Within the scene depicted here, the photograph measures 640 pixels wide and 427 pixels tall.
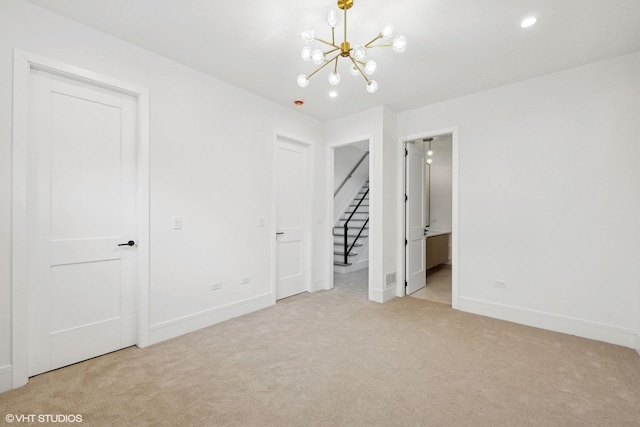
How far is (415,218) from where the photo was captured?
4.46m

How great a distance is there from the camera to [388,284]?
13.4 feet

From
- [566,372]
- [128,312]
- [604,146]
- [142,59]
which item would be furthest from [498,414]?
[142,59]

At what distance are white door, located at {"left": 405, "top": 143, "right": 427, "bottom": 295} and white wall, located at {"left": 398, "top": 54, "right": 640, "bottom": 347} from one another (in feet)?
2.58

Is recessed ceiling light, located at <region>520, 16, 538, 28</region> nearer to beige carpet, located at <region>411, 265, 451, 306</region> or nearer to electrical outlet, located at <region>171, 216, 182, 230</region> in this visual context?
beige carpet, located at <region>411, 265, 451, 306</region>

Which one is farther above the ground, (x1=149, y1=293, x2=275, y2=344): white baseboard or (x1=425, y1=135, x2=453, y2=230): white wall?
(x1=425, y1=135, x2=453, y2=230): white wall

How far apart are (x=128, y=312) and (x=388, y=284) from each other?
3.19 meters

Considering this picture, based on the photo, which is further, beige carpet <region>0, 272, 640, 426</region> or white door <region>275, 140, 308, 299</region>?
white door <region>275, 140, 308, 299</region>

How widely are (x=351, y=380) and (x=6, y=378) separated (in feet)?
8.08

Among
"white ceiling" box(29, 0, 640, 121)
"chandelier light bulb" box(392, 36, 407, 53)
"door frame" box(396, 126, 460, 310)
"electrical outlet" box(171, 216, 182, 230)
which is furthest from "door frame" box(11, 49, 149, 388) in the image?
"door frame" box(396, 126, 460, 310)

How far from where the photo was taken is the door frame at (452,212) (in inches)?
146

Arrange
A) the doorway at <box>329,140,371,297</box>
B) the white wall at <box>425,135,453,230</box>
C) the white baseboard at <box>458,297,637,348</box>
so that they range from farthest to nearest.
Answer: the white wall at <box>425,135,453,230</box> < the doorway at <box>329,140,371,297</box> < the white baseboard at <box>458,297,637,348</box>

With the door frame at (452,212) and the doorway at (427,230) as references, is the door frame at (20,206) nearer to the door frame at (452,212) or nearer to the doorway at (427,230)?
the door frame at (452,212)

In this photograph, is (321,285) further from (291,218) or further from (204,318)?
(204,318)

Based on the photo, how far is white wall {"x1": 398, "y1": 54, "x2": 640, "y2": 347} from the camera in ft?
8.91
